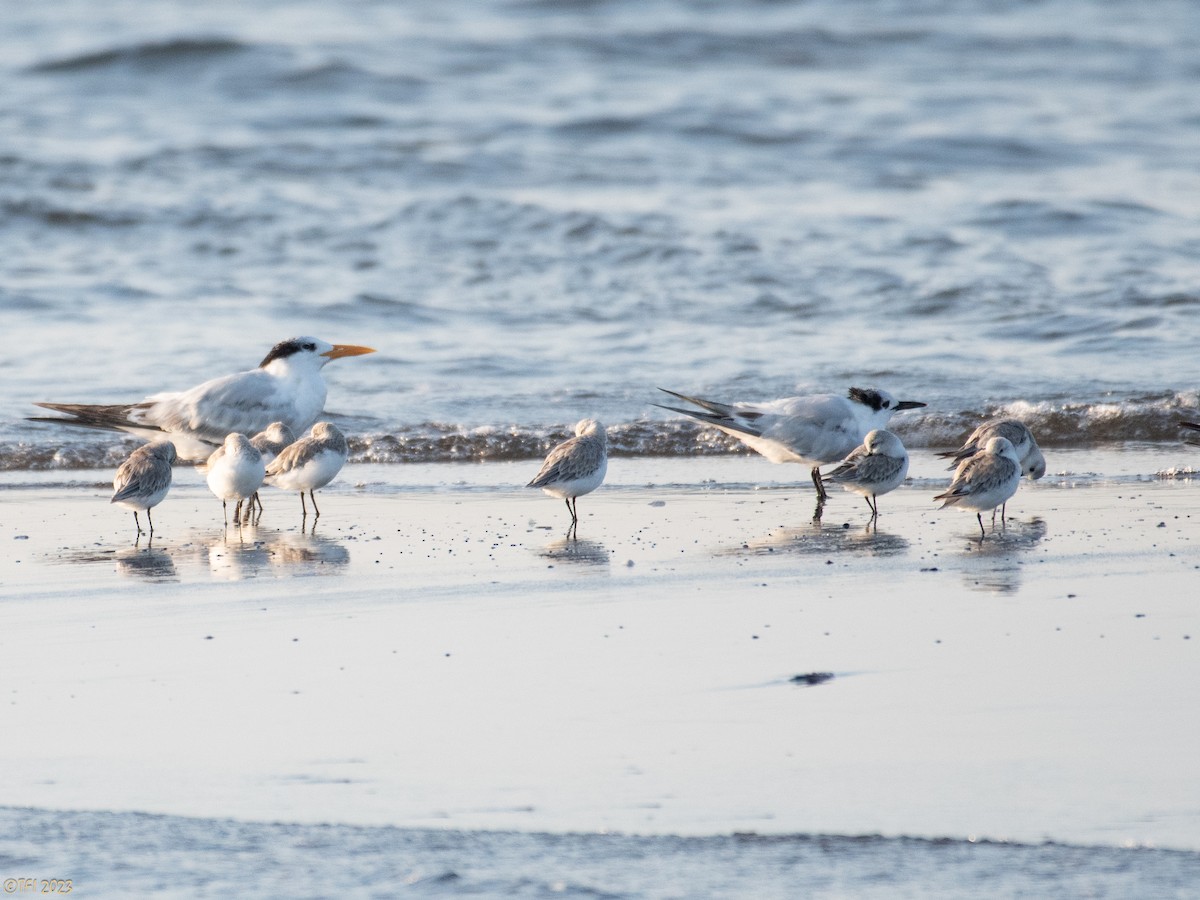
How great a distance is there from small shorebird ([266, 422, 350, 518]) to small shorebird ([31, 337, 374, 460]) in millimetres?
1335

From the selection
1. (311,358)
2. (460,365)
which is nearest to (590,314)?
(460,365)

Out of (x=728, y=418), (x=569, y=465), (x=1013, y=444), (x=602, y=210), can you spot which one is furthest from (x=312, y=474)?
(x=602, y=210)

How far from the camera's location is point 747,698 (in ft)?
14.1

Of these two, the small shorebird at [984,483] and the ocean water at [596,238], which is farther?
the small shorebird at [984,483]

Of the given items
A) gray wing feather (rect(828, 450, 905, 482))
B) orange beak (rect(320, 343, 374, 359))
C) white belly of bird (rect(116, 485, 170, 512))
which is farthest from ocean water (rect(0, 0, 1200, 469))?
white belly of bird (rect(116, 485, 170, 512))

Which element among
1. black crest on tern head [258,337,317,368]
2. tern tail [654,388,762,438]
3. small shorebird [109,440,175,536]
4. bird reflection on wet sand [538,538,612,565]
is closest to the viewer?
bird reflection on wet sand [538,538,612,565]

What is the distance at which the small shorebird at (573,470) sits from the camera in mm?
7266

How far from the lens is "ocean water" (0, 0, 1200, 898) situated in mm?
3307

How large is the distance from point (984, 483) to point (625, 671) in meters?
2.81

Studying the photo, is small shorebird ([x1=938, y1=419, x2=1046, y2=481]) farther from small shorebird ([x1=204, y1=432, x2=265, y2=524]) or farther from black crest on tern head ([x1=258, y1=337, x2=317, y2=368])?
black crest on tern head ([x1=258, y1=337, x2=317, y2=368])

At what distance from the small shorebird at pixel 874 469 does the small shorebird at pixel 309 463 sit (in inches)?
88.1

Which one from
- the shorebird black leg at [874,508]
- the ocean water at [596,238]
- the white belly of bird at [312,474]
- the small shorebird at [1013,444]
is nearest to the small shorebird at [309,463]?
the white belly of bird at [312,474]

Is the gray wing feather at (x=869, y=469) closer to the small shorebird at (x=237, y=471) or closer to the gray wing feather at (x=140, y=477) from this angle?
the small shorebird at (x=237, y=471)

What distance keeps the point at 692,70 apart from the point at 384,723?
2111 cm
